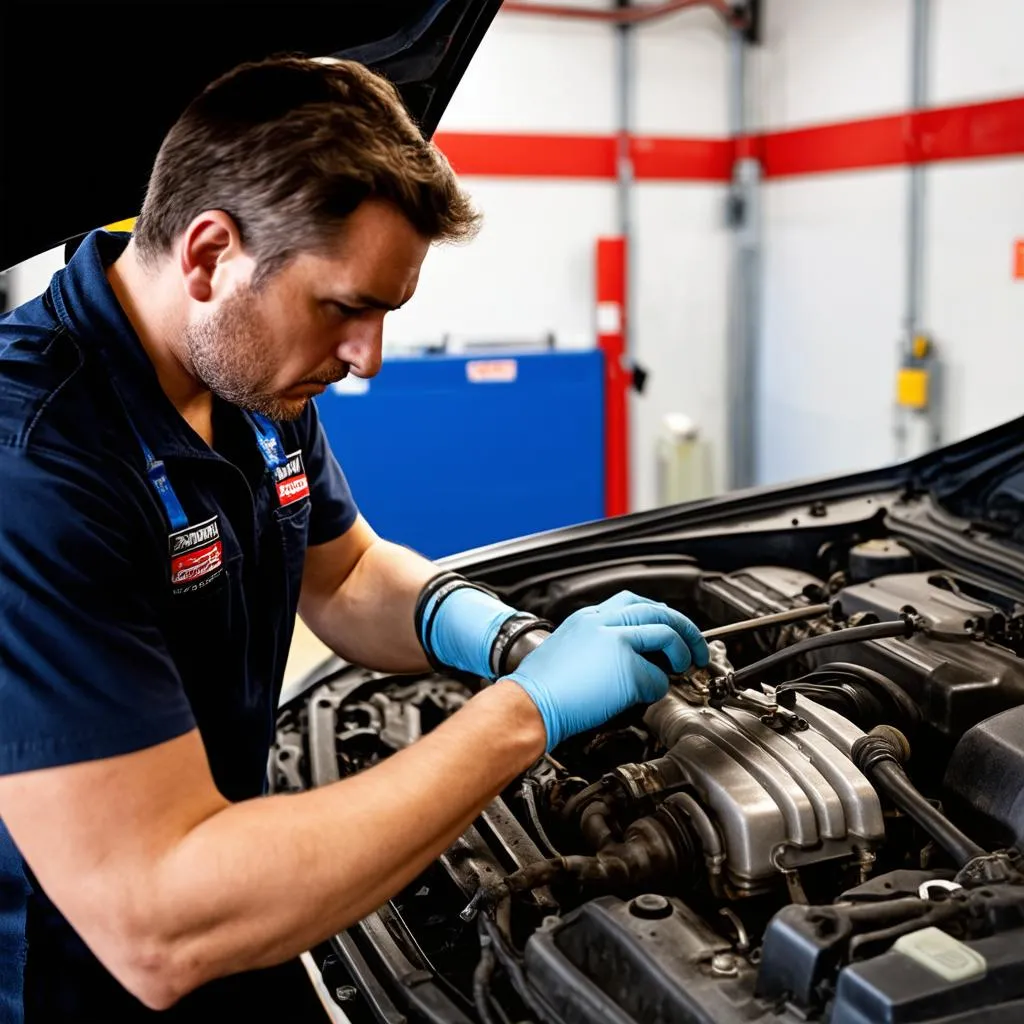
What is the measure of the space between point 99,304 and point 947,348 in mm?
3778

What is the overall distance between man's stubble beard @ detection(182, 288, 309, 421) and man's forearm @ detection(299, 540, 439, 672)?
0.50 meters

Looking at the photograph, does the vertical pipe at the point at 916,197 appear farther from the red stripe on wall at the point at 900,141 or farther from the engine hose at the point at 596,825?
the engine hose at the point at 596,825

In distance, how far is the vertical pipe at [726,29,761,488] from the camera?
5332 mm

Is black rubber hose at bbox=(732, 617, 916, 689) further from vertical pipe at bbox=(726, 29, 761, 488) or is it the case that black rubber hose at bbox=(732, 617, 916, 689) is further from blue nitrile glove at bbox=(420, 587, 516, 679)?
vertical pipe at bbox=(726, 29, 761, 488)

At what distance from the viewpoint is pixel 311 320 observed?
4.02ft

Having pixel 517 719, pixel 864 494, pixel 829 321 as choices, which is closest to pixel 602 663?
pixel 517 719

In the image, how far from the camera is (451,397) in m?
4.27

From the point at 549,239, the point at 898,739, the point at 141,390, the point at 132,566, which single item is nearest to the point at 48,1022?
the point at 132,566

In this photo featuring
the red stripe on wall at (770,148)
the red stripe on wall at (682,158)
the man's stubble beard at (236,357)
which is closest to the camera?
the man's stubble beard at (236,357)

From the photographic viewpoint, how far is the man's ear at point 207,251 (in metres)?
1.18

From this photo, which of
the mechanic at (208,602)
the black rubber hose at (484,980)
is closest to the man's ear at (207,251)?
the mechanic at (208,602)

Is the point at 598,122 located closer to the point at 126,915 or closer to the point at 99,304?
the point at 99,304

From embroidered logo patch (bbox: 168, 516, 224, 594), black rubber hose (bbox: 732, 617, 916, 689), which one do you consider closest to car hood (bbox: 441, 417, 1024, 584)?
black rubber hose (bbox: 732, 617, 916, 689)

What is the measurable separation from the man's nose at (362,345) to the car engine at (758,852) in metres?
0.57
